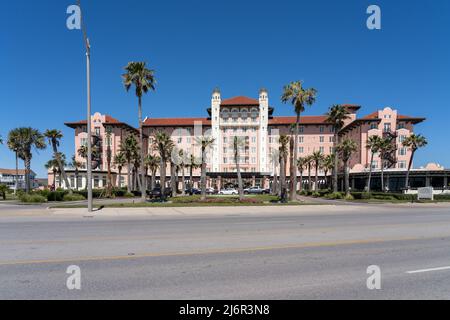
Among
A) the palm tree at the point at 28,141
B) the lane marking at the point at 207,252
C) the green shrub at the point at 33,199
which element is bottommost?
the green shrub at the point at 33,199

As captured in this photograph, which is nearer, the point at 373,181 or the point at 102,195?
the point at 102,195

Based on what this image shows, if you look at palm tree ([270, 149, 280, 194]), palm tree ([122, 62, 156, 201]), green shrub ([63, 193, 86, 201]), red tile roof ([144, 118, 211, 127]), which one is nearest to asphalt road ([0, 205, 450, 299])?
palm tree ([122, 62, 156, 201])

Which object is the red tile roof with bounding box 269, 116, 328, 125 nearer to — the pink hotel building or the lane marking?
the pink hotel building

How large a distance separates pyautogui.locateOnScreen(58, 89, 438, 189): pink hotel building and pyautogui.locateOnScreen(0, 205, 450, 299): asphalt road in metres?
63.7

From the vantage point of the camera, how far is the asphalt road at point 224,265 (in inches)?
196

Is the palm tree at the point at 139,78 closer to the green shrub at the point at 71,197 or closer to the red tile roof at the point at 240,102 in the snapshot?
the green shrub at the point at 71,197

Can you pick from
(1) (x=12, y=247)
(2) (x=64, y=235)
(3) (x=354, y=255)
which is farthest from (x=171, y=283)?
(2) (x=64, y=235)

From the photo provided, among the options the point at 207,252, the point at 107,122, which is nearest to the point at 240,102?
the point at 107,122

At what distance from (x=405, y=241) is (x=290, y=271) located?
19.2 ft

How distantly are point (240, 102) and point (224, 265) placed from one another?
76.5m

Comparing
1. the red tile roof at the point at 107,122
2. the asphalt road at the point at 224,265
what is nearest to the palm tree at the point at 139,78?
the asphalt road at the point at 224,265
